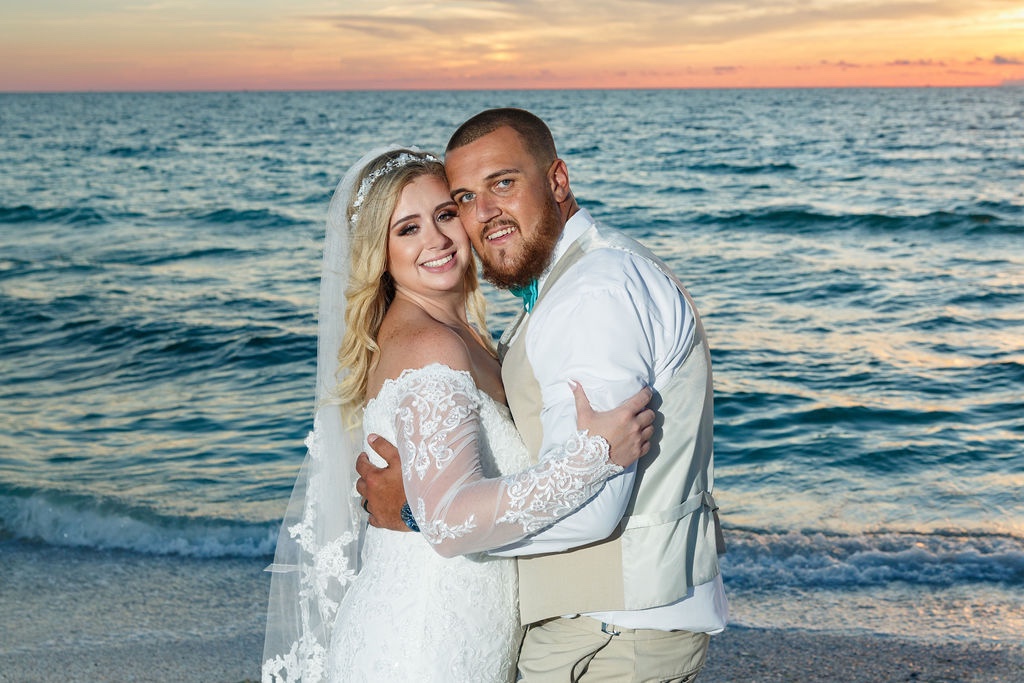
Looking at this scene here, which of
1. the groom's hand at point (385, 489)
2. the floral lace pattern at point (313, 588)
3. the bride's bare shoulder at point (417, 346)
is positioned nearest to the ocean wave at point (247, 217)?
the floral lace pattern at point (313, 588)

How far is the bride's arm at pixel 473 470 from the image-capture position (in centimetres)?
212

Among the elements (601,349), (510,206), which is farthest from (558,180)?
(601,349)

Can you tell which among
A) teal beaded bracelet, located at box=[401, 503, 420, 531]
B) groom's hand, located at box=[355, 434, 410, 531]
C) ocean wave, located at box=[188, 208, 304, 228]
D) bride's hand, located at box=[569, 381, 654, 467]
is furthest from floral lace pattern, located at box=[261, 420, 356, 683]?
ocean wave, located at box=[188, 208, 304, 228]

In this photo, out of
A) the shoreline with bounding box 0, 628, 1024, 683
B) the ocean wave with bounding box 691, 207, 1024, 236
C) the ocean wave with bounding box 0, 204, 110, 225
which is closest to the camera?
the shoreline with bounding box 0, 628, 1024, 683

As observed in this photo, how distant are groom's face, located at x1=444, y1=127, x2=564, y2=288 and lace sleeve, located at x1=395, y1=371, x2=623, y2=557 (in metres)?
0.38

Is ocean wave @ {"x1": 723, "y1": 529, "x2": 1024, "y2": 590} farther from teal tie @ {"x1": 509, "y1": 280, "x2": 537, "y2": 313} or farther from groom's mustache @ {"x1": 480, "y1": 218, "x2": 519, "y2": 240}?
groom's mustache @ {"x1": 480, "y1": 218, "x2": 519, "y2": 240}

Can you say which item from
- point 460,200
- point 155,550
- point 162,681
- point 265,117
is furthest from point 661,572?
point 265,117

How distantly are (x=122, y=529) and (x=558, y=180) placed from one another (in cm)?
476

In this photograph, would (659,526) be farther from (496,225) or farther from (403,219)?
(403,219)

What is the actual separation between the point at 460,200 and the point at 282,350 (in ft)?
28.1

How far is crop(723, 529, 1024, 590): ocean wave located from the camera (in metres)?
5.44

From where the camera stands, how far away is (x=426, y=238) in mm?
2918

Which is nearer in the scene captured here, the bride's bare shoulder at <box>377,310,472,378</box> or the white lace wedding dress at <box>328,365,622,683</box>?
the white lace wedding dress at <box>328,365,622,683</box>

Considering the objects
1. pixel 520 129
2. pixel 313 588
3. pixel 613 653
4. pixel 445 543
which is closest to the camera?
pixel 445 543
